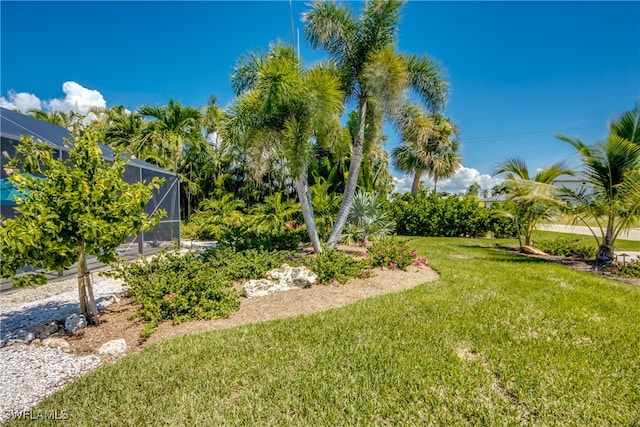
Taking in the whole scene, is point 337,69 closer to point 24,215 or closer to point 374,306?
point 374,306

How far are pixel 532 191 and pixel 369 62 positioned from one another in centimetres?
558

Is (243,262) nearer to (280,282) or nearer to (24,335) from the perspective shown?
(280,282)

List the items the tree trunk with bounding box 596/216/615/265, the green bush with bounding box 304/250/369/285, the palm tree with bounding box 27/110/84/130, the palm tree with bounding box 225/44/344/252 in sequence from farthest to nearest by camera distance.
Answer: the palm tree with bounding box 27/110/84/130 < the tree trunk with bounding box 596/216/615/265 < the palm tree with bounding box 225/44/344/252 < the green bush with bounding box 304/250/369/285

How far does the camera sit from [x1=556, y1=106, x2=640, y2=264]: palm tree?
276 inches

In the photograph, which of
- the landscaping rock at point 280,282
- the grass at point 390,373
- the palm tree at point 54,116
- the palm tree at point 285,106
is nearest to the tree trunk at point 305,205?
the palm tree at point 285,106

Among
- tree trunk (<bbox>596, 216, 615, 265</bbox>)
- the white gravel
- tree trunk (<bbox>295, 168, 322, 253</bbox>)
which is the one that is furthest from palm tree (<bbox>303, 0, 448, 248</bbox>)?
the white gravel

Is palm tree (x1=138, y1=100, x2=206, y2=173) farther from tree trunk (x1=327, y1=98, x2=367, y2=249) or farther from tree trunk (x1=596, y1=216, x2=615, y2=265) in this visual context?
tree trunk (x1=596, y1=216, x2=615, y2=265)

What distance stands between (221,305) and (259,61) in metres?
5.73

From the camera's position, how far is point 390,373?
271cm

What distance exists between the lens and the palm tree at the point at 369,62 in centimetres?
738

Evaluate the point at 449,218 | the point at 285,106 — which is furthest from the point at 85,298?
the point at 449,218

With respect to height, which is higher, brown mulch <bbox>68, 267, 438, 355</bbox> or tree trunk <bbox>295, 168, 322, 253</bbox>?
tree trunk <bbox>295, 168, 322, 253</bbox>

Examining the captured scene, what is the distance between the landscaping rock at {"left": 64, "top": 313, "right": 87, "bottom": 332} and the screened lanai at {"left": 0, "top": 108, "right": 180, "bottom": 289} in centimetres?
121

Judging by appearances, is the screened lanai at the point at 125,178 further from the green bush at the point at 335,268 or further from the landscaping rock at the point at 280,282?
the green bush at the point at 335,268
